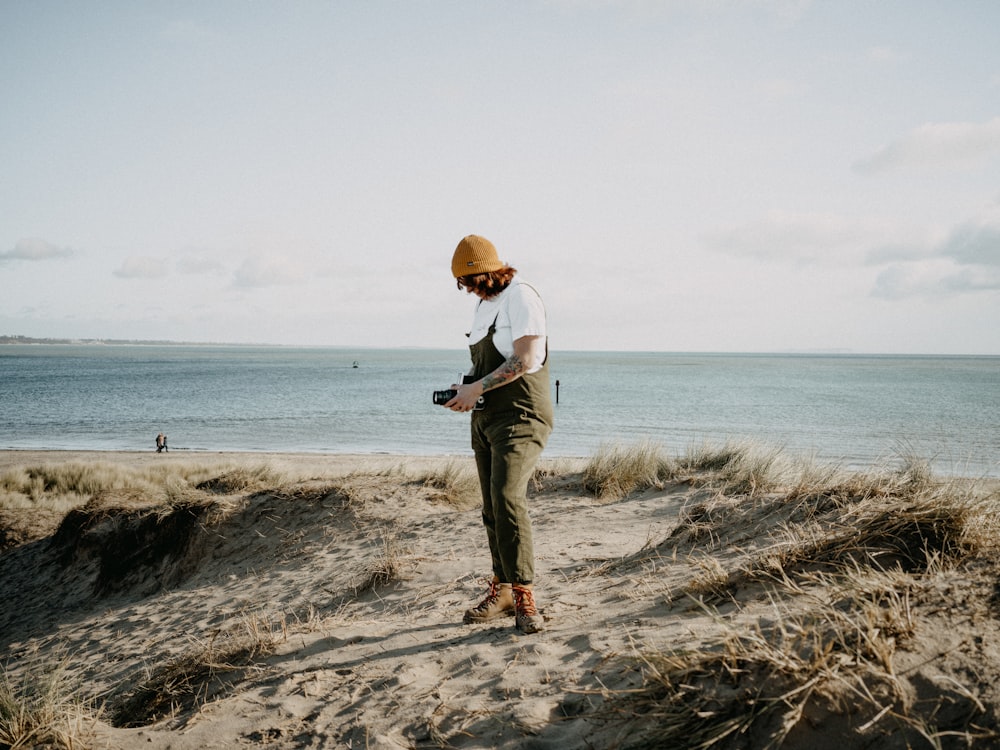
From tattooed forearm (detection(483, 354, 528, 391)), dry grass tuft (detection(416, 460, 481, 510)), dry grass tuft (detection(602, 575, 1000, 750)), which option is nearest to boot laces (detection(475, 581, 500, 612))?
tattooed forearm (detection(483, 354, 528, 391))

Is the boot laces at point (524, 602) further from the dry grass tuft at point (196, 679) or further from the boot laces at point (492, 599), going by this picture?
the dry grass tuft at point (196, 679)

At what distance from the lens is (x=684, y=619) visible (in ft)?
10.9

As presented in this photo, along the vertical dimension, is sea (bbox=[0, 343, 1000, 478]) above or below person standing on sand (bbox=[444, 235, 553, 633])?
below

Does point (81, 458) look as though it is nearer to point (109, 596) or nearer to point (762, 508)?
point (109, 596)

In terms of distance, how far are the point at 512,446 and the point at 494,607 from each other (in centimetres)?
110

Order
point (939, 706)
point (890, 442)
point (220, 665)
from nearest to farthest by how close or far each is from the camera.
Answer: point (939, 706), point (220, 665), point (890, 442)

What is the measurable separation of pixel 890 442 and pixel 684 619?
23.5 meters

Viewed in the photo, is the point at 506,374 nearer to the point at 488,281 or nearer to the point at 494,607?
the point at 488,281

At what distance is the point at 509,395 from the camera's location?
12.2ft

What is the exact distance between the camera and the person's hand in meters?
3.65

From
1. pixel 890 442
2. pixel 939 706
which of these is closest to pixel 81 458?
pixel 939 706

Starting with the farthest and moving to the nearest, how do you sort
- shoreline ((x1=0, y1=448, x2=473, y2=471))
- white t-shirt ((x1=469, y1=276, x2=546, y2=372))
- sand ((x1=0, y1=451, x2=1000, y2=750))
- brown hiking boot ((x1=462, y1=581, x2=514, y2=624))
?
shoreline ((x1=0, y1=448, x2=473, y2=471))
brown hiking boot ((x1=462, y1=581, x2=514, y2=624))
white t-shirt ((x1=469, y1=276, x2=546, y2=372))
sand ((x1=0, y1=451, x2=1000, y2=750))

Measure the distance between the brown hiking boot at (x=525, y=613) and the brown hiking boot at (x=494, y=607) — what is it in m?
0.26

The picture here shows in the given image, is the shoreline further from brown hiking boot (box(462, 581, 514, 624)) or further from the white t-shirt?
the white t-shirt
